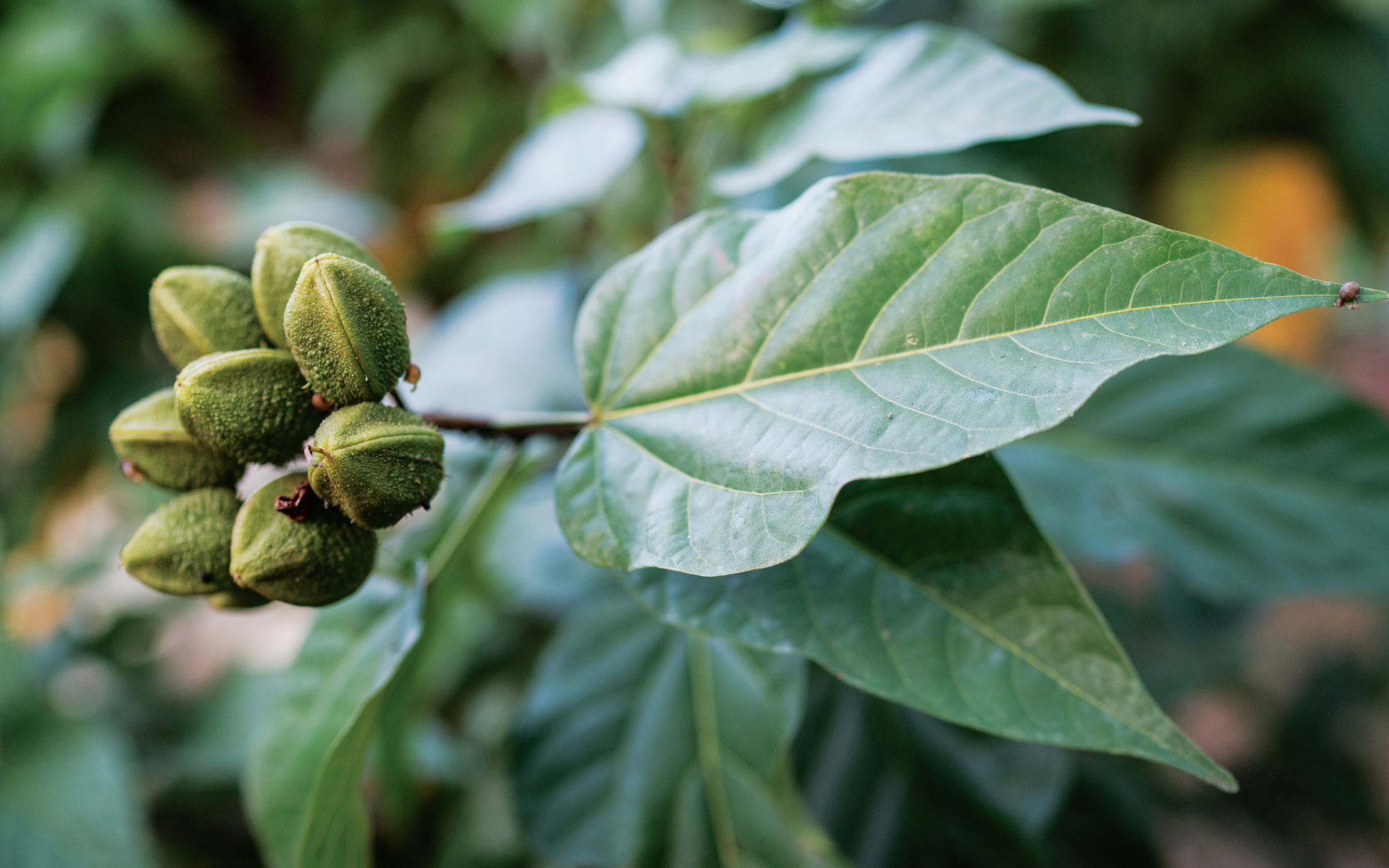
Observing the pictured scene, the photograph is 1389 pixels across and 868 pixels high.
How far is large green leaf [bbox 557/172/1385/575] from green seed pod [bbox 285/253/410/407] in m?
0.16

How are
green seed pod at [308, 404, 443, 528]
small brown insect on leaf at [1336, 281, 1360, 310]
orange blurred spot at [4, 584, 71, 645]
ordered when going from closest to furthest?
small brown insect on leaf at [1336, 281, 1360, 310], green seed pod at [308, 404, 443, 528], orange blurred spot at [4, 584, 71, 645]

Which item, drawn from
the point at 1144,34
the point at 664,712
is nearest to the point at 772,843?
the point at 664,712

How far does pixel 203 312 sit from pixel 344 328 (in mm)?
174

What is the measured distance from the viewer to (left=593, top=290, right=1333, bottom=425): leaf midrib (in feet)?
1.49

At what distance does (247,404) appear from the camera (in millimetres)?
580

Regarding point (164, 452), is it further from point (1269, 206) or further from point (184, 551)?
point (1269, 206)

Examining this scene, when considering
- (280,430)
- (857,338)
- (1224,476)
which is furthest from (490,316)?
(1224,476)

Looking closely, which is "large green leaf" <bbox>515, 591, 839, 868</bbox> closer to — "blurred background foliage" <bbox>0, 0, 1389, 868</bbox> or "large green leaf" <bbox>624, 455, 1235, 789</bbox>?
"blurred background foliage" <bbox>0, 0, 1389, 868</bbox>

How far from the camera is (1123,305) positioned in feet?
1.54

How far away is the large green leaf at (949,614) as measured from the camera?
22.0 inches

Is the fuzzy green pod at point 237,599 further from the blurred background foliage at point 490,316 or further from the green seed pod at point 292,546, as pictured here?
the blurred background foliage at point 490,316

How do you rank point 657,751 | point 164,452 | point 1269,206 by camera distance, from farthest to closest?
point 1269,206, point 657,751, point 164,452

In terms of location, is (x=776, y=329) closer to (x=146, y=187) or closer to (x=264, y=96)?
(x=146, y=187)

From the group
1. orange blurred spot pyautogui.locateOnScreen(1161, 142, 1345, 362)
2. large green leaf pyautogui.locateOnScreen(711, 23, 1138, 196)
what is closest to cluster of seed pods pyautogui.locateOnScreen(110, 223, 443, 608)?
large green leaf pyautogui.locateOnScreen(711, 23, 1138, 196)
